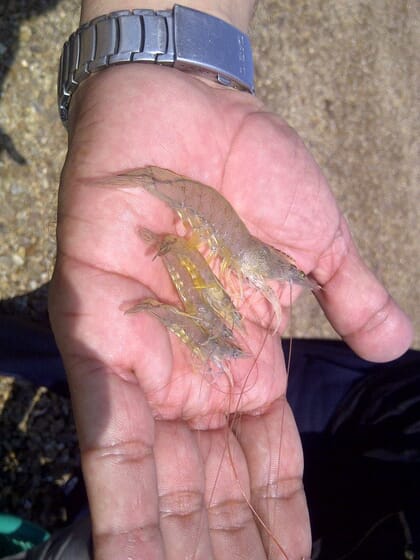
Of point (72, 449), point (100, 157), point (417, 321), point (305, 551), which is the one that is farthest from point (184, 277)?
point (417, 321)

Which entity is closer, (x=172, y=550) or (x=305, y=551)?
(x=172, y=550)

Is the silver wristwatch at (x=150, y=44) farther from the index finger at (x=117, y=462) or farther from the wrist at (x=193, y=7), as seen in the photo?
the index finger at (x=117, y=462)

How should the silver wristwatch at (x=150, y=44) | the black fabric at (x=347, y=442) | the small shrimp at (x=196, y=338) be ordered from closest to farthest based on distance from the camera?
the small shrimp at (x=196, y=338)
the silver wristwatch at (x=150, y=44)
the black fabric at (x=347, y=442)

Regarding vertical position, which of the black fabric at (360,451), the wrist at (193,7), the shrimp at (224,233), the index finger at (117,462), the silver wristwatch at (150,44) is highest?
the wrist at (193,7)

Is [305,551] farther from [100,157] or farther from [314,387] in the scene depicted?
[100,157]

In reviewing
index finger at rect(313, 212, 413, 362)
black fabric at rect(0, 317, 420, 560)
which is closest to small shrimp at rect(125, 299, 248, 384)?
index finger at rect(313, 212, 413, 362)

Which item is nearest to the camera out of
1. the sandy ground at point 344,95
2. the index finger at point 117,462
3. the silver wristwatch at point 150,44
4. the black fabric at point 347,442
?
the index finger at point 117,462

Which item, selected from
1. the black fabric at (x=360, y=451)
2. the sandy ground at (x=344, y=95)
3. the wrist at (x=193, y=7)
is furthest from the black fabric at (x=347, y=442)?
the wrist at (x=193, y=7)
